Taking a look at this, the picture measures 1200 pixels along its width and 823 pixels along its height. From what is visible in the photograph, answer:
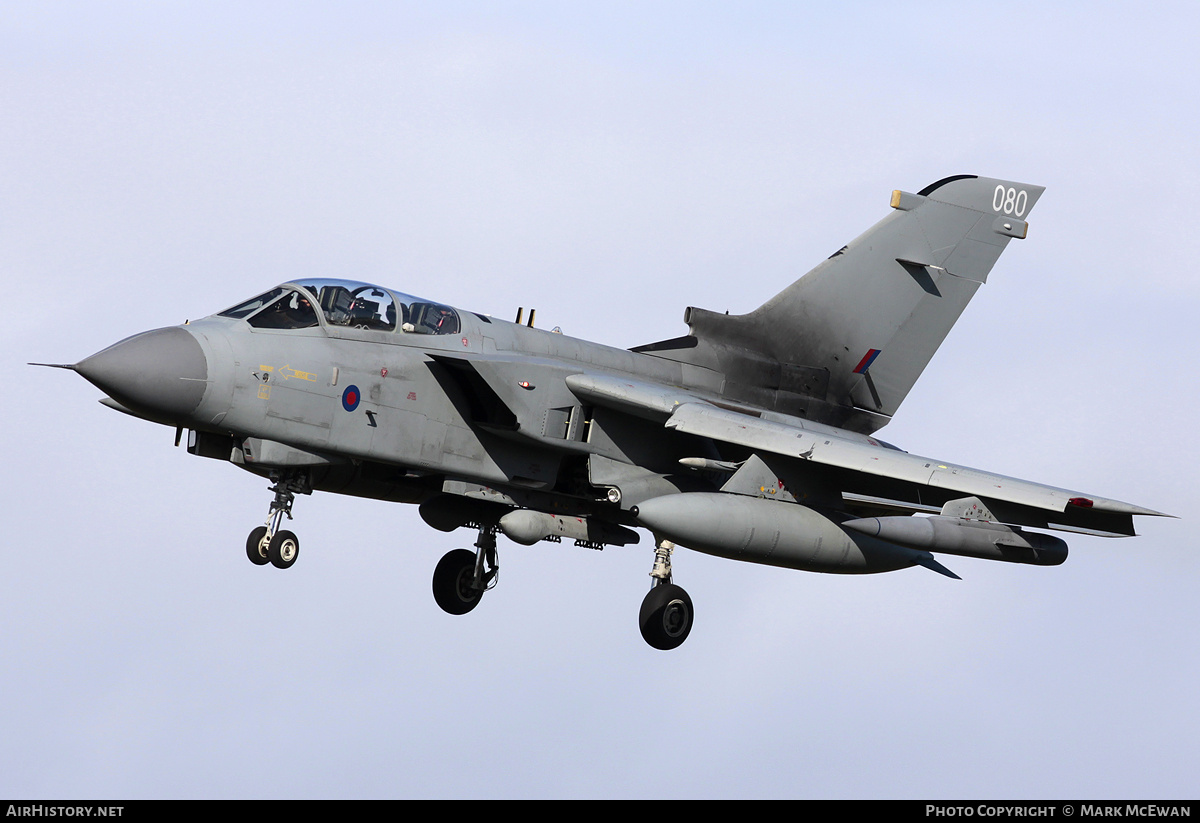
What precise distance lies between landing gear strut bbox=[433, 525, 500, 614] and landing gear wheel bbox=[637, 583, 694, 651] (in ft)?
7.87

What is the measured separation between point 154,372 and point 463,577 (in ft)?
18.0

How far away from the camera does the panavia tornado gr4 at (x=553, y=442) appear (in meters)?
13.3

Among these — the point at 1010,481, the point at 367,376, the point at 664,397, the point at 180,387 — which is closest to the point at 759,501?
the point at 664,397

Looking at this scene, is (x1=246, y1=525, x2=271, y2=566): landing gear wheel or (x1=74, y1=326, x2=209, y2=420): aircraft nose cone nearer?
(x1=74, y1=326, x2=209, y2=420): aircraft nose cone

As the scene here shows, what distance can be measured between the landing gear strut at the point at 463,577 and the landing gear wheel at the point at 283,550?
11.4 feet

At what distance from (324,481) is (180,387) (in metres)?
2.73

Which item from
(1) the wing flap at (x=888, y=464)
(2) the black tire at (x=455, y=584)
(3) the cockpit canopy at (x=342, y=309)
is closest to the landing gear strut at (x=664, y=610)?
(1) the wing flap at (x=888, y=464)

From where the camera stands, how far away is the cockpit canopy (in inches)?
536

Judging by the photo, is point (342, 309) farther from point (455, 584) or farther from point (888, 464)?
point (888, 464)

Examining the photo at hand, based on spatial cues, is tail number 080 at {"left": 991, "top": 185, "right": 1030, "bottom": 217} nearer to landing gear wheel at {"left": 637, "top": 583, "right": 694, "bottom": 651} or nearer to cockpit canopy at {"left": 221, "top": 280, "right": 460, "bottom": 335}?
landing gear wheel at {"left": 637, "top": 583, "right": 694, "bottom": 651}

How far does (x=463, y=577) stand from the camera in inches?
667

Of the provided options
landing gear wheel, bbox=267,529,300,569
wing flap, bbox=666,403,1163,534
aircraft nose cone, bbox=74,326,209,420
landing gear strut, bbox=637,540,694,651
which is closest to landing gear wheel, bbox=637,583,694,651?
landing gear strut, bbox=637,540,694,651

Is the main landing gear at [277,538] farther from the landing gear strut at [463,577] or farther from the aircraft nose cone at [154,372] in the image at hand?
the landing gear strut at [463,577]

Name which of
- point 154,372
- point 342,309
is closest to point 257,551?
point 154,372
